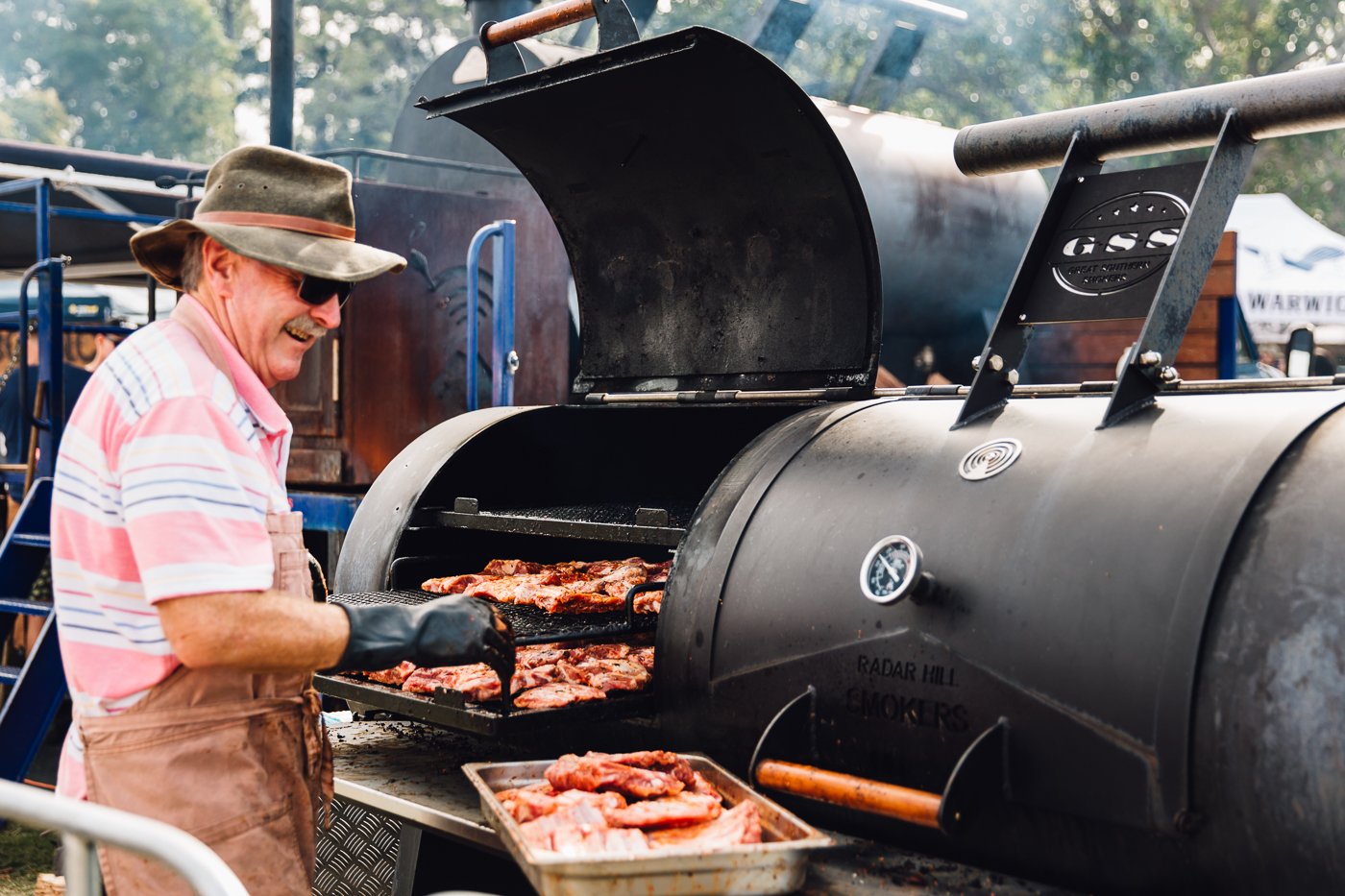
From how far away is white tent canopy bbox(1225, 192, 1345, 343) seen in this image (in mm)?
11945

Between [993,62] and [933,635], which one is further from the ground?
[993,62]

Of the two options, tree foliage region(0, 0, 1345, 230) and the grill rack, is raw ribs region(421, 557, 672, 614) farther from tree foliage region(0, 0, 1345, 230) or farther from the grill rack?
tree foliage region(0, 0, 1345, 230)

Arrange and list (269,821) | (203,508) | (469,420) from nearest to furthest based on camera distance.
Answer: (203,508) < (269,821) < (469,420)

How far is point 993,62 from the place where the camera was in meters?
19.0

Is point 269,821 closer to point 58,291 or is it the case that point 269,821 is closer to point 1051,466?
point 1051,466

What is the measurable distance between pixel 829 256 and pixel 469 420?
1300 millimetres

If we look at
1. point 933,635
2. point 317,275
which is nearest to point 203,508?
point 317,275

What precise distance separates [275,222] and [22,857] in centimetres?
487

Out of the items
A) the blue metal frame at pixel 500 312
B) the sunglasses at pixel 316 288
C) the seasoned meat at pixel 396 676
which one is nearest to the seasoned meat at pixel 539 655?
the seasoned meat at pixel 396 676

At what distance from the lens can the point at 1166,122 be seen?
284 centimetres

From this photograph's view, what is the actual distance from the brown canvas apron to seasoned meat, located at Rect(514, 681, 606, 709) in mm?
512

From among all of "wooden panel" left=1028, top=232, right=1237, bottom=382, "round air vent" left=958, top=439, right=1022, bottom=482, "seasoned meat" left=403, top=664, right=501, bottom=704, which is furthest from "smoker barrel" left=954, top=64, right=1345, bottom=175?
"wooden panel" left=1028, top=232, right=1237, bottom=382

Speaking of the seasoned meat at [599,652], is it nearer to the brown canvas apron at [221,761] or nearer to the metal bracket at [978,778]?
the brown canvas apron at [221,761]

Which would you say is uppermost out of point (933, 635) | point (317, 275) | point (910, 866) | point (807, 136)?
point (807, 136)
